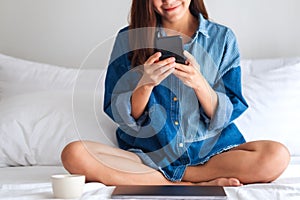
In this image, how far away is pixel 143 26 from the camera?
5.14ft

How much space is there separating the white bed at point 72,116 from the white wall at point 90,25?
0.77ft

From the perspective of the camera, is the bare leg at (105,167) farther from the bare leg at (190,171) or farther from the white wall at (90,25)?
the white wall at (90,25)

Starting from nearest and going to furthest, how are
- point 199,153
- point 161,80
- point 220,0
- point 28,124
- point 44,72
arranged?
point 161,80
point 199,153
point 28,124
point 44,72
point 220,0

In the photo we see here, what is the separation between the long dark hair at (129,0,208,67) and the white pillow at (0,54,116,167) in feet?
0.50

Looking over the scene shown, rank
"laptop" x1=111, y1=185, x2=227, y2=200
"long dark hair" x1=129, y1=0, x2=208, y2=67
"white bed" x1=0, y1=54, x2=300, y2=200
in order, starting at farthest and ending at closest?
"white bed" x1=0, y1=54, x2=300, y2=200 < "long dark hair" x1=129, y1=0, x2=208, y2=67 < "laptop" x1=111, y1=185, x2=227, y2=200

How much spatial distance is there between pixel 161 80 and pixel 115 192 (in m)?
0.34

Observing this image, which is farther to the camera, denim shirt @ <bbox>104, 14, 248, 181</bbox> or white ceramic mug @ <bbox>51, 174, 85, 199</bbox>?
denim shirt @ <bbox>104, 14, 248, 181</bbox>

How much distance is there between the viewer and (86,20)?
2111 mm

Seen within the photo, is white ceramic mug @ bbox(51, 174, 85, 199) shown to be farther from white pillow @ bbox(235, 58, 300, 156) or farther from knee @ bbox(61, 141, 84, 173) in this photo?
white pillow @ bbox(235, 58, 300, 156)

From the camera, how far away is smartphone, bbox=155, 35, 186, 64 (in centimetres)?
131

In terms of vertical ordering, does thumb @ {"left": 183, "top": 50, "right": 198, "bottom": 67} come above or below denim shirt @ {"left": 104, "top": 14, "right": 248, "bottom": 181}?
above

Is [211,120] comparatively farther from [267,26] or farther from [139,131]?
[267,26]

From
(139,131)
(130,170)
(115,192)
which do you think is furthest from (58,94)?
(115,192)

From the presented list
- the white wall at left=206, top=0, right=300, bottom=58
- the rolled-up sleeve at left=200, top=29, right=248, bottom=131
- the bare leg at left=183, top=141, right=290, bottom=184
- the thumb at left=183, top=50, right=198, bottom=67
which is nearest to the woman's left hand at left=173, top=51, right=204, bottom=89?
the thumb at left=183, top=50, right=198, bottom=67
